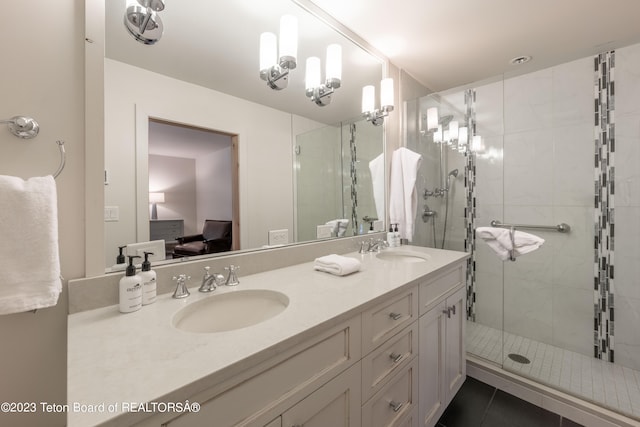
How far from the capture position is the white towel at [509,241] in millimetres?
1537

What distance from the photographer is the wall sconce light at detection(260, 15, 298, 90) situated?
1.20 meters

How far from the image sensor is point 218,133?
111cm

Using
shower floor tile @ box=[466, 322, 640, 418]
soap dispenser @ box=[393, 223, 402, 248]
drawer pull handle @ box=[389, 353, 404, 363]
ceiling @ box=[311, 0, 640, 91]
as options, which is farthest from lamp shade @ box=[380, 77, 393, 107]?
shower floor tile @ box=[466, 322, 640, 418]

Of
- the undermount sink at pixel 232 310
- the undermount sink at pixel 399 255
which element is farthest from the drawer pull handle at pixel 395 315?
the undermount sink at pixel 399 255

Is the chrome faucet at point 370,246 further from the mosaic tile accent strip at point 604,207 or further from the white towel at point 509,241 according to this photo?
the mosaic tile accent strip at point 604,207

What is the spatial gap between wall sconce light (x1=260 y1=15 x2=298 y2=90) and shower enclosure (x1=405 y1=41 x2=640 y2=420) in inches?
46.4

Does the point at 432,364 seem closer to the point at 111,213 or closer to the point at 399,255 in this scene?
the point at 399,255

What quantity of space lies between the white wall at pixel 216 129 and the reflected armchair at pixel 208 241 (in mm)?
80

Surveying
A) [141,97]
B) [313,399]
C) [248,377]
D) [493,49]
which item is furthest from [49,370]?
[493,49]

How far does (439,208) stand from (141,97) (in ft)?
7.29

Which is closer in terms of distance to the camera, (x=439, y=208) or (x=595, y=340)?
(x=595, y=340)

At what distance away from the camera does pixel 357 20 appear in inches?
58.9

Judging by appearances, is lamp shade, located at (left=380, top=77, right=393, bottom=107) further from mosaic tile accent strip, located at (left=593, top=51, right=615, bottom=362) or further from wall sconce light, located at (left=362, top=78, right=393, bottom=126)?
mosaic tile accent strip, located at (left=593, top=51, right=615, bottom=362)

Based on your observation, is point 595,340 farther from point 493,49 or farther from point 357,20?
point 357,20
